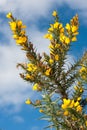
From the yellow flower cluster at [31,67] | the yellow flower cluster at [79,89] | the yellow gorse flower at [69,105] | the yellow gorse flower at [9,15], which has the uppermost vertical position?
the yellow gorse flower at [9,15]

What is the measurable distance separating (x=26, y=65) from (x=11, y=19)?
1173 millimetres

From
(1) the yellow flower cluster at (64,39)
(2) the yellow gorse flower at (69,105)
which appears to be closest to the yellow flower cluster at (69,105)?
(2) the yellow gorse flower at (69,105)

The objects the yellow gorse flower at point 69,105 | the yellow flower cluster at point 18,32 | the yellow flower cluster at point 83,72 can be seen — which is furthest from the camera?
the yellow flower cluster at point 83,72

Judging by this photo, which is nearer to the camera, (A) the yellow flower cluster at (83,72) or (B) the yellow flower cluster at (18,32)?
(B) the yellow flower cluster at (18,32)

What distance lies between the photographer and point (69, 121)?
26.5 feet

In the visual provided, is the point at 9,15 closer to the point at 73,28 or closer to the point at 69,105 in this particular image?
the point at 73,28

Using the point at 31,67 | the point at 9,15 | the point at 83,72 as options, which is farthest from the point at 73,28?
the point at 9,15

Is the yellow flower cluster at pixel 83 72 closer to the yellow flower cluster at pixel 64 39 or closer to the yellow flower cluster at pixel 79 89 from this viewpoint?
the yellow flower cluster at pixel 79 89

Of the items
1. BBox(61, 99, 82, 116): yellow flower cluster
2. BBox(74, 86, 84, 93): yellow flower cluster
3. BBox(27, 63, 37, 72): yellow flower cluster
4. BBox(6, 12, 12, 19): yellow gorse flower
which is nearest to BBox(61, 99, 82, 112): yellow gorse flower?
BBox(61, 99, 82, 116): yellow flower cluster

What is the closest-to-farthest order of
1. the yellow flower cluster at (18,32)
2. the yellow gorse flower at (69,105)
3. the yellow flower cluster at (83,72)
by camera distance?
the yellow gorse flower at (69,105) → the yellow flower cluster at (18,32) → the yellow flower cluster at (83,72)

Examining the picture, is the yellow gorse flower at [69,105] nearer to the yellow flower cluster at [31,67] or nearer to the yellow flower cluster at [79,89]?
the yellow flower cluster at [79,89]

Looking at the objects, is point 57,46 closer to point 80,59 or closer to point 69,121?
point 80,59

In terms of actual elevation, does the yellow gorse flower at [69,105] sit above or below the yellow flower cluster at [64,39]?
below

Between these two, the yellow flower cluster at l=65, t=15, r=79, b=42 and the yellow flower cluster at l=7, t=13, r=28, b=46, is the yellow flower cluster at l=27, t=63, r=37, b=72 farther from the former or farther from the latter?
the yellow flower cluster at l=65, t=15, r=79, b=42
